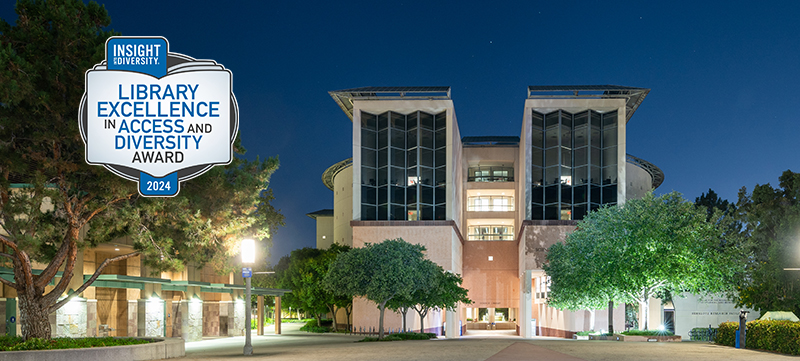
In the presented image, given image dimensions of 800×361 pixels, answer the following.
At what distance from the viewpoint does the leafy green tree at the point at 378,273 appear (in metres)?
42.2

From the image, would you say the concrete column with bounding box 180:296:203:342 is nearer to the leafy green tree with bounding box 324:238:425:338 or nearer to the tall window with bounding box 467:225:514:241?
the leafy green tree with bounding box 324:238:425:338

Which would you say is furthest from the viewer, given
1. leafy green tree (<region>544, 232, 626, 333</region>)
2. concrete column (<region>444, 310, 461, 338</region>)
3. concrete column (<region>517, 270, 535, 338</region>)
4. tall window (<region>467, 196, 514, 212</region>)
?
tall window (<region>467, 196, 514, 212</region>)

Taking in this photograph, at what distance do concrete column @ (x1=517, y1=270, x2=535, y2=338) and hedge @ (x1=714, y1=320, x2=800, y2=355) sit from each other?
110 ft

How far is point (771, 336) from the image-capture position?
26141 millimetres

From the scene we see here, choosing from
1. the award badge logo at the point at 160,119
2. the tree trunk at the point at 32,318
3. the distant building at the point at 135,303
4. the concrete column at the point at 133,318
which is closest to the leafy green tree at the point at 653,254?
the distant building at the point at 135,303

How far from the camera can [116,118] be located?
13570 mm

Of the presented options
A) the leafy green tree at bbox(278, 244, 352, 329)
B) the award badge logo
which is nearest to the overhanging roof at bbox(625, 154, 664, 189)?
the leafy green tree at bbox(278, 244, 352, 329)

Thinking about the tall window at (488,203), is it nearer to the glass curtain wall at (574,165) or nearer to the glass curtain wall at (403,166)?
the glass curtain wall at (574,165)

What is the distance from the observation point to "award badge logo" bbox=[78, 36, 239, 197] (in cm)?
1330

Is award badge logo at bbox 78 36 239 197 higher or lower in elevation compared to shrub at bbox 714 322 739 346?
higher

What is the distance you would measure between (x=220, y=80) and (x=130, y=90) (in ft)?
Answer: 5.98

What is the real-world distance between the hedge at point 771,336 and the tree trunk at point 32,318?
83.4ft

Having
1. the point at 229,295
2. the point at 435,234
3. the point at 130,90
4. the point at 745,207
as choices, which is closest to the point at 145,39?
the point at 130,90

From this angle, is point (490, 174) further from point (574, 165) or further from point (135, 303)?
point (135, 303)
